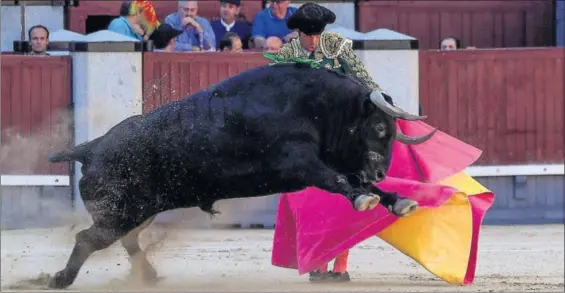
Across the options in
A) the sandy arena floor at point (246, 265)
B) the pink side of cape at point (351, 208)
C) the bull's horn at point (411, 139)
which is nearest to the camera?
the bull's horn at point (411, 139)

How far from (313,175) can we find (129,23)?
425 cm

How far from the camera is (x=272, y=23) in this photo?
10367 millimetres

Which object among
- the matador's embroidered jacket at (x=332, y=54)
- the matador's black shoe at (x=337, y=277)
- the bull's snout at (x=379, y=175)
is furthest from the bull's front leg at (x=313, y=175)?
the matador's black shoe at (x=337, y=277)

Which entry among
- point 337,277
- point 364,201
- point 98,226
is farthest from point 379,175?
point 98,226

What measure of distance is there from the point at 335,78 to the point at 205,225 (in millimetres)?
3317

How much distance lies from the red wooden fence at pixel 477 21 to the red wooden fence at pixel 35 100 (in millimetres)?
2829

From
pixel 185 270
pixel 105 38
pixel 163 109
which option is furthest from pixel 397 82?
pixel 163 109

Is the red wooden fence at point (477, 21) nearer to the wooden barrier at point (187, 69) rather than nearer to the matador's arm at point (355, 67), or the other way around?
the wooden barrier at point (187, 69)

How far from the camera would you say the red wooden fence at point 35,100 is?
10.1 metres

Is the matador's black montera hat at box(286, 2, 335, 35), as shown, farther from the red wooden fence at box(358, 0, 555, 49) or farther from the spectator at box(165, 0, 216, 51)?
the red wooden fence at box(358, 0, 555, 49)

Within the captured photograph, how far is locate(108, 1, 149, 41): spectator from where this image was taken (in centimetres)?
1025

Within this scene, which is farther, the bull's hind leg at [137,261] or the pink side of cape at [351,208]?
the bull's hind leg at [137,261]

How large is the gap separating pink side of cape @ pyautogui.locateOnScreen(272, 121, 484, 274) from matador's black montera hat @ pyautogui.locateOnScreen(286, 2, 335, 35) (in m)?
0.61

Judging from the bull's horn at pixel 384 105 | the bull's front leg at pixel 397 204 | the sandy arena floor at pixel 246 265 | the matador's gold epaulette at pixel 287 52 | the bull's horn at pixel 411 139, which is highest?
the matador's gold epaulette at pixel 287 52
